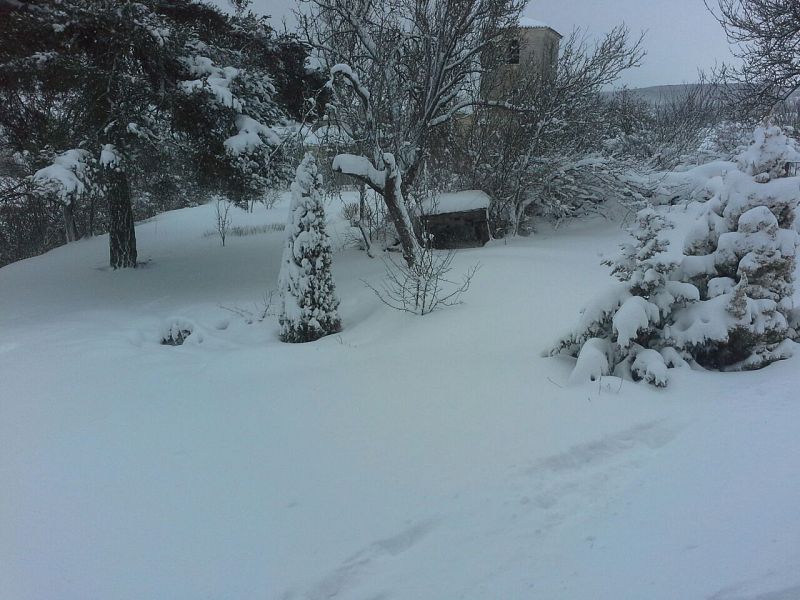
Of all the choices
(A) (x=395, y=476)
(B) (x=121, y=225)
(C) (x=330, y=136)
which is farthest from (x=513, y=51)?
(A) (x=395, y=476)

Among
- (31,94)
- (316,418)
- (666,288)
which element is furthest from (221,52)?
(666,288)

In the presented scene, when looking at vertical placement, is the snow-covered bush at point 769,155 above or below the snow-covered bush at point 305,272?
above

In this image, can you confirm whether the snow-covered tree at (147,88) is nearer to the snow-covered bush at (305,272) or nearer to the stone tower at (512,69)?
the snow-covered bush at (305,272)

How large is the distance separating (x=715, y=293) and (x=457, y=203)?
7.28 metres

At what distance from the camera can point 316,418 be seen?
3.53 m

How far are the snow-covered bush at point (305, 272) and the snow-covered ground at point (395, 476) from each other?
0.74 m

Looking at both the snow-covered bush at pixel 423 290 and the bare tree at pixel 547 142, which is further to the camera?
the bare tree at pixel 547 142

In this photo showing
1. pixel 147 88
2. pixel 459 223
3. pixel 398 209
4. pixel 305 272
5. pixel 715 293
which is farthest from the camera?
pixel 459 223

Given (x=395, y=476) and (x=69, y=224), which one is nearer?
(x=395, y=476)

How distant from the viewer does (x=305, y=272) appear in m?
6.09

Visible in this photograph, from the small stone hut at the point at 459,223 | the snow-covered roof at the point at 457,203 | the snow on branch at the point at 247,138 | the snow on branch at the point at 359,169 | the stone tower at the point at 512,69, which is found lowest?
the small stone hut at the point at 459,223

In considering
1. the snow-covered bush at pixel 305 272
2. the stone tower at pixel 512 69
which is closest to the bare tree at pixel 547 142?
the stone tower at pixel 512 69

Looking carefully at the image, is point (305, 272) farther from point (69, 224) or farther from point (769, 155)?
point (69, 224)

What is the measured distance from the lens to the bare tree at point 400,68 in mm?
8047
